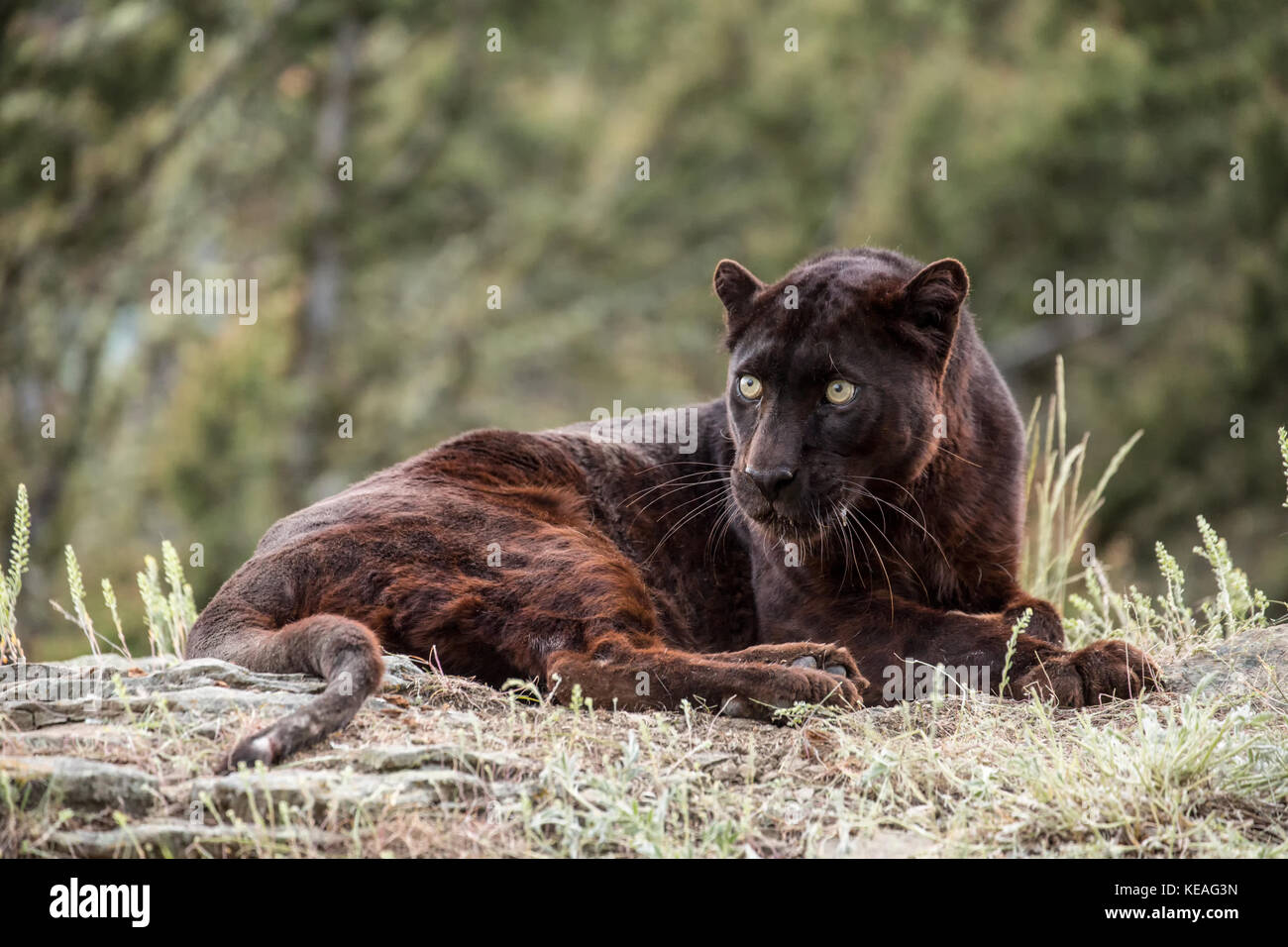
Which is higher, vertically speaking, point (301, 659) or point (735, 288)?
point (735, 288)

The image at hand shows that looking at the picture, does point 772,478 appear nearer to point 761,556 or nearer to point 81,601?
point 761,556

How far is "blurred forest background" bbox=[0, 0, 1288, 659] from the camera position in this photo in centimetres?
949

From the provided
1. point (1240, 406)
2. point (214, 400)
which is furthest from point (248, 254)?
point (1240, 406)

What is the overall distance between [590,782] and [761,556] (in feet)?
5.40

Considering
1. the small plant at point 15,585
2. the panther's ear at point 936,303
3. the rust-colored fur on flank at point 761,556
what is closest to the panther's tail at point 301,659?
the rust-colored fur on flank at point 761,556

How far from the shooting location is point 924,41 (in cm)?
1364

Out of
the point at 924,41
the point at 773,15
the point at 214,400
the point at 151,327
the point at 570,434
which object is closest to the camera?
the point at 570,434

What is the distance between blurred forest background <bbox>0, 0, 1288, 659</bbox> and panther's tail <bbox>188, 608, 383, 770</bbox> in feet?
10.4

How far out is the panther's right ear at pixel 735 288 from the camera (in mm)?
4297

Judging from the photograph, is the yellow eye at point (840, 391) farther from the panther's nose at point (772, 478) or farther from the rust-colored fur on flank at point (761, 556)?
the panther's nose at point (772, 478)

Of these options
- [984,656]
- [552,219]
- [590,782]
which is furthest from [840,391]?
[552,219]

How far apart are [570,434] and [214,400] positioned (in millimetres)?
5299

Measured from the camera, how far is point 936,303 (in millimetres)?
3965
